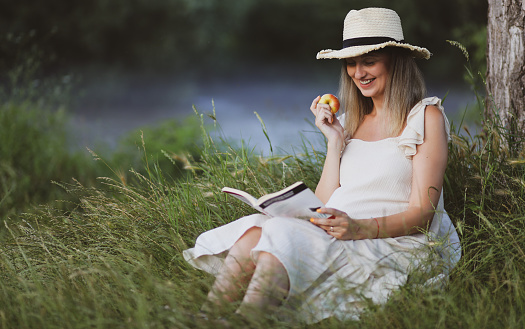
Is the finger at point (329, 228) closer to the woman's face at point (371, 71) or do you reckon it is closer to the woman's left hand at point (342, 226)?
the woman's left hand at point (342, 226)

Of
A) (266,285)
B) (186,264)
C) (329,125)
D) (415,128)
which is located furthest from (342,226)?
(186,264)

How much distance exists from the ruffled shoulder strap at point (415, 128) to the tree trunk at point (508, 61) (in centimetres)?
91

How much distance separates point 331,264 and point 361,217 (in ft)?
1.33

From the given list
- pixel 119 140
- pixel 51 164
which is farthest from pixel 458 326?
pixel 119 140

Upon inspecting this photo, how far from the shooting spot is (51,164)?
665 cm

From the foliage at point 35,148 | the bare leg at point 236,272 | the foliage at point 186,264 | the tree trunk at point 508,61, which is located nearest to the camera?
the foliage at point 186,264

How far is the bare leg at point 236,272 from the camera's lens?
7.61 feet

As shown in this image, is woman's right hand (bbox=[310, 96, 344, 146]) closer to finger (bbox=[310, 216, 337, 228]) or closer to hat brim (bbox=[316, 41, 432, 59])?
hat brim (bbox=[316, 41, 432, 59])

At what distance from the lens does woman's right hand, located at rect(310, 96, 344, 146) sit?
2.95 metres

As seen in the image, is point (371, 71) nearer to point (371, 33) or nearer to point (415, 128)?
point (371, 33)

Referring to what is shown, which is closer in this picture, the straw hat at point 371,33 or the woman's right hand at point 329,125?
the straw hat at point 371,33

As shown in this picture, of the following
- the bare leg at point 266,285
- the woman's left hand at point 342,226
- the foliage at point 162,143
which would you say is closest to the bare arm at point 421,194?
the woman's left hand at point 342,226

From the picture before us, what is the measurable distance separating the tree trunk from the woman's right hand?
42.1 inches

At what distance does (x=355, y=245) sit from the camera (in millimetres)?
2428
